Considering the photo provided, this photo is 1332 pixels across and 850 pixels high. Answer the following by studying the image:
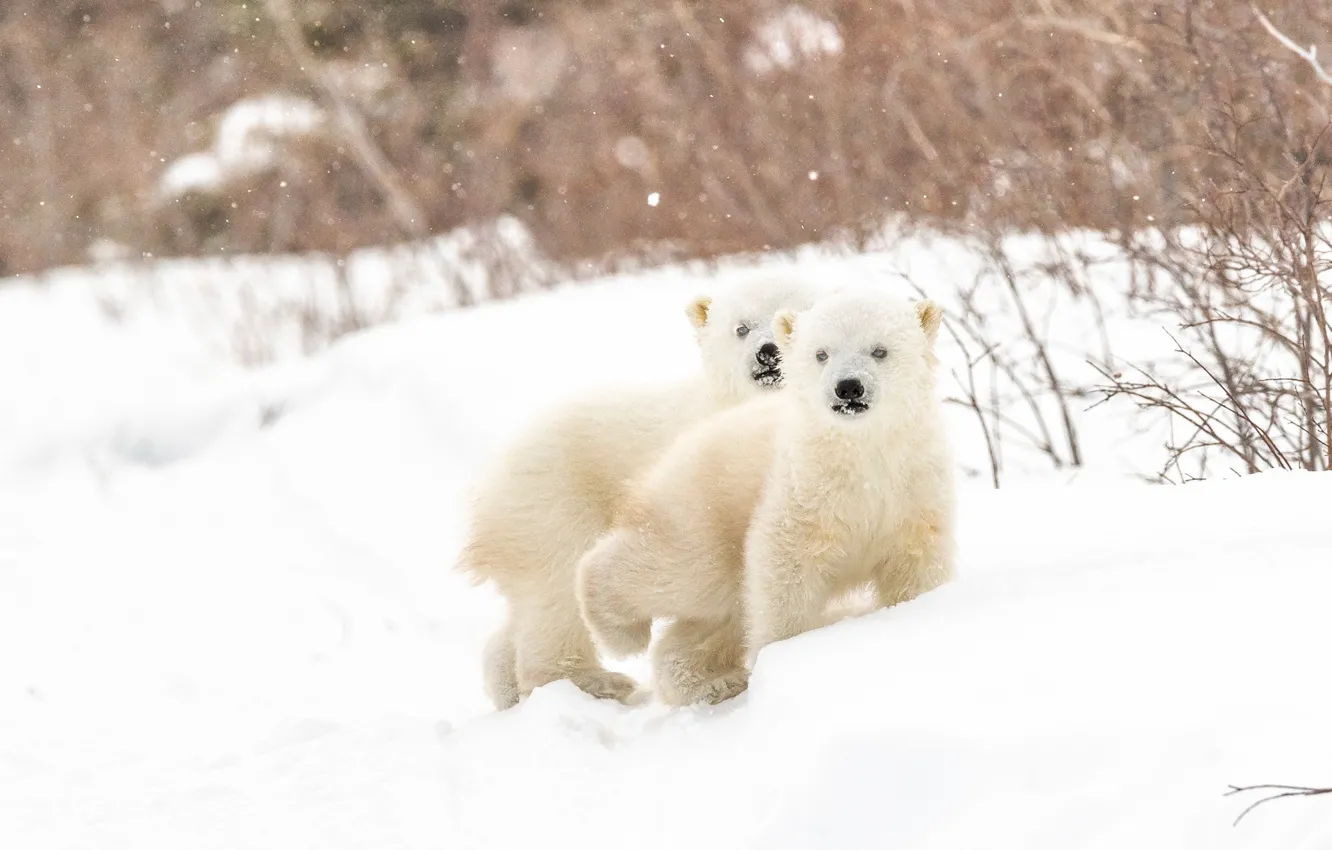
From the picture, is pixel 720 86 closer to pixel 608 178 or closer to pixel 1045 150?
pixel 608 178

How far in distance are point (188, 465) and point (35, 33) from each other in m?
12.6

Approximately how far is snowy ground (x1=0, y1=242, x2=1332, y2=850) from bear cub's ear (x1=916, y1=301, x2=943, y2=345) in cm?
50

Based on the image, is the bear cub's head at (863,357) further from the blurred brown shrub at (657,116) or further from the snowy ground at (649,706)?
the blurred brown shrub at (657,116)

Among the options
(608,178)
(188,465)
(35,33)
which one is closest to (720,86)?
(608,178)

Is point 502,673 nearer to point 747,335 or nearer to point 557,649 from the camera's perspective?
point 557,649

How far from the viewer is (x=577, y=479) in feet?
10.5

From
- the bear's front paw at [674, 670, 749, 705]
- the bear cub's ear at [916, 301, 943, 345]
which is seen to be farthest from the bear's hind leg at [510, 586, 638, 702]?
the bear cub's ear at [916, 301, 943, 345]

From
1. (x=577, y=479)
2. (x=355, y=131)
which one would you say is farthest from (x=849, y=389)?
(x=355, y=131)

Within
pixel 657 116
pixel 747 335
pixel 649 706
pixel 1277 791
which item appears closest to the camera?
pixel 1277 791

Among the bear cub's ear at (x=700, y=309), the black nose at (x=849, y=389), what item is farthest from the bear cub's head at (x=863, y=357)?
the bear cub's ear at (x=700, y=309)

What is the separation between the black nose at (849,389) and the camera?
103 inches

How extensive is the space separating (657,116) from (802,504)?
29.0ft

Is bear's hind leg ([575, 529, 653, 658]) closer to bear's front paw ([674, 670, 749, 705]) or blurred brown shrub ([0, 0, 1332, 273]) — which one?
bear's front paw ([674, 670, 749, 705])

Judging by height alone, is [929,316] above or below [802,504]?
above
